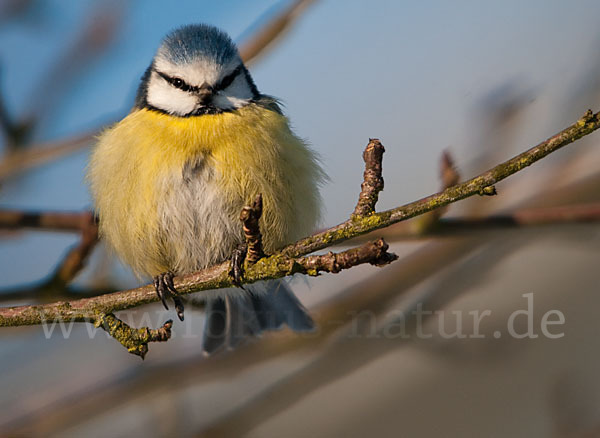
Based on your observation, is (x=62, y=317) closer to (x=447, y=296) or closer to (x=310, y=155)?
(x=310, y=155)

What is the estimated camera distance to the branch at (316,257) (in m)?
1.10

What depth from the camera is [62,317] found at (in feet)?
5.00

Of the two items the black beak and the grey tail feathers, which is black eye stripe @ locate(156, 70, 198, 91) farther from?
the grey tail feathers

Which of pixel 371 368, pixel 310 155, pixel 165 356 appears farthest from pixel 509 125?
pixel 165 356

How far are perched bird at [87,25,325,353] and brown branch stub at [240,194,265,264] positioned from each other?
A: 0.39 metres

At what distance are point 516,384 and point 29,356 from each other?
183 centimetres

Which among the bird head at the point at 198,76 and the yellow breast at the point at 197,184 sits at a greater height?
the bird head at the point at 198,76

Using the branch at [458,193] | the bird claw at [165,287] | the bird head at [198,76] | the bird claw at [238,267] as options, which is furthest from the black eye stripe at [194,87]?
the branch at [458,193]

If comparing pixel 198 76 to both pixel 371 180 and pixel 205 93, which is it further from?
pixel 371 180

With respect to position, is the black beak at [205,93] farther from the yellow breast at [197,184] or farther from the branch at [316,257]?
the branch at [316,257]

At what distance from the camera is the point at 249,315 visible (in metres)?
2.30

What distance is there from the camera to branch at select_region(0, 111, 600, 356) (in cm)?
110

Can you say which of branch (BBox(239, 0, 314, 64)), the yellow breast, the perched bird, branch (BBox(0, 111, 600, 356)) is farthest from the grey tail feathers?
branch (BBox(239, 0, 314, 64))

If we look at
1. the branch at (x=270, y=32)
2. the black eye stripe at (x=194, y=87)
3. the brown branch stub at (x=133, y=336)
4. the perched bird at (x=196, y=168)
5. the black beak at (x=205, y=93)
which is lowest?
the brown branch stub at (x=133, y=336)
